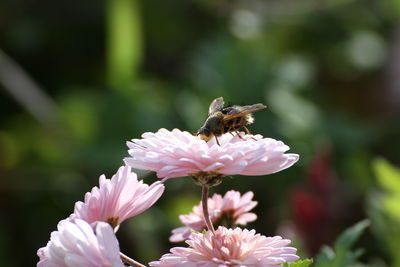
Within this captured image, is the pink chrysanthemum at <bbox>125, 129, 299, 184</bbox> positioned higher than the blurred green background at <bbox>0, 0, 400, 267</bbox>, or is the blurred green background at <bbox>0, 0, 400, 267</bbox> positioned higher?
the blurred green background at <bbox>0, 0, 400, 267</bbox>

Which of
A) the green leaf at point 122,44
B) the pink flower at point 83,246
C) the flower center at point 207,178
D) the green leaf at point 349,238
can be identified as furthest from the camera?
the green leaf at point 122,44

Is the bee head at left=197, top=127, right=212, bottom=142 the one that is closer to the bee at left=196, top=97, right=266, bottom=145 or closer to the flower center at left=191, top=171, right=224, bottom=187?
the bee at left=196, top=97, right=266, bottom=145

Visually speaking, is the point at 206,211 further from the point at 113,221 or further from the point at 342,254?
the point at 342,254

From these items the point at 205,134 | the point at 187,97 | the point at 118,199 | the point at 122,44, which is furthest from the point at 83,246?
the point at 122,44

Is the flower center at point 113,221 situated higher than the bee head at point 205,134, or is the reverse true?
the bee head at point 205,134

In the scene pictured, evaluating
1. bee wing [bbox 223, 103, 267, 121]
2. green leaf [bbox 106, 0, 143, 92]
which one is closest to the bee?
bee wing [bbox 223, 103, 267, 121]

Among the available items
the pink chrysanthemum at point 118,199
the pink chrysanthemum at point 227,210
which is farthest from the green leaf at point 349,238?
the pink chrysanthemum at point 118,199

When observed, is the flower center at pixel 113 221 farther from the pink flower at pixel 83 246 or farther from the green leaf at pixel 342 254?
the green leaf at pixel 342 254
